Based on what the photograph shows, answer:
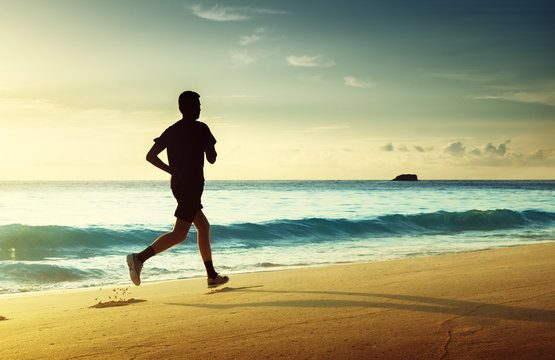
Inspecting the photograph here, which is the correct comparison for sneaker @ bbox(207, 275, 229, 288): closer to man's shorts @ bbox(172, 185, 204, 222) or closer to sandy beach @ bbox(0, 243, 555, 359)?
sandy beach @ bbox(0, 243, 555, 359)

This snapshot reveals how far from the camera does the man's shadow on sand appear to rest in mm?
3536

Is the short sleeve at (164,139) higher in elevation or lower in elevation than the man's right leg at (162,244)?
higher

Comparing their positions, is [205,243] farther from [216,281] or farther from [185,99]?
[185,99]

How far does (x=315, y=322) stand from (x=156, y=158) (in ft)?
8.53

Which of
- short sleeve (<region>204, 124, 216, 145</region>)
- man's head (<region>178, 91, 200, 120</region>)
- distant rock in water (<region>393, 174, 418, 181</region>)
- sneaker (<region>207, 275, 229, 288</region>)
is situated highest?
distant rock in water (<region>393, 174, 418, 181</region>)

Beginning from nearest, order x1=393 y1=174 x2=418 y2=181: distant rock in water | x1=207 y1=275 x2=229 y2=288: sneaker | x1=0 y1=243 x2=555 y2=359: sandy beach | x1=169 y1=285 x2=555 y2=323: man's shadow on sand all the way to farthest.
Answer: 1. x1=0 y1=243 x2=555 y2=359: sandy beach
2. x1=169 y1=285 x2=555 y2=323: man's shadow on sand
3. x1=207 y1=275 x2=229 y2=288: sneaker
4. x1=393 y1=174 x2=418 y2=181: distant rock in water

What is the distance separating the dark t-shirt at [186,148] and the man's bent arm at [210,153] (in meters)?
0.06

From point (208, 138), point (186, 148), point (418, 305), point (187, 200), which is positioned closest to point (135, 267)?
point (187, 200)

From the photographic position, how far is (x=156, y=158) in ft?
16.8

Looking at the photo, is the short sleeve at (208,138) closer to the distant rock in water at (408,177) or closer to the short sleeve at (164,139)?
the short sleeve at (164,139)

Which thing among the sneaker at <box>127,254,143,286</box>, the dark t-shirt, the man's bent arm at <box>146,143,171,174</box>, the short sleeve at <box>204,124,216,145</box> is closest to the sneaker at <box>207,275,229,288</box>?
the sneaker at <box>127,254,143,286</box>

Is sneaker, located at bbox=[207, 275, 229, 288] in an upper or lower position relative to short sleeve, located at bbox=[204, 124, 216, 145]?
lower

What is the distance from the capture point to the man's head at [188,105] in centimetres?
521

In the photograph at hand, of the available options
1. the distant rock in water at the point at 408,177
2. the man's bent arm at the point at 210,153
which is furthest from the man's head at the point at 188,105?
the distant rock in water at the point at 408,177
